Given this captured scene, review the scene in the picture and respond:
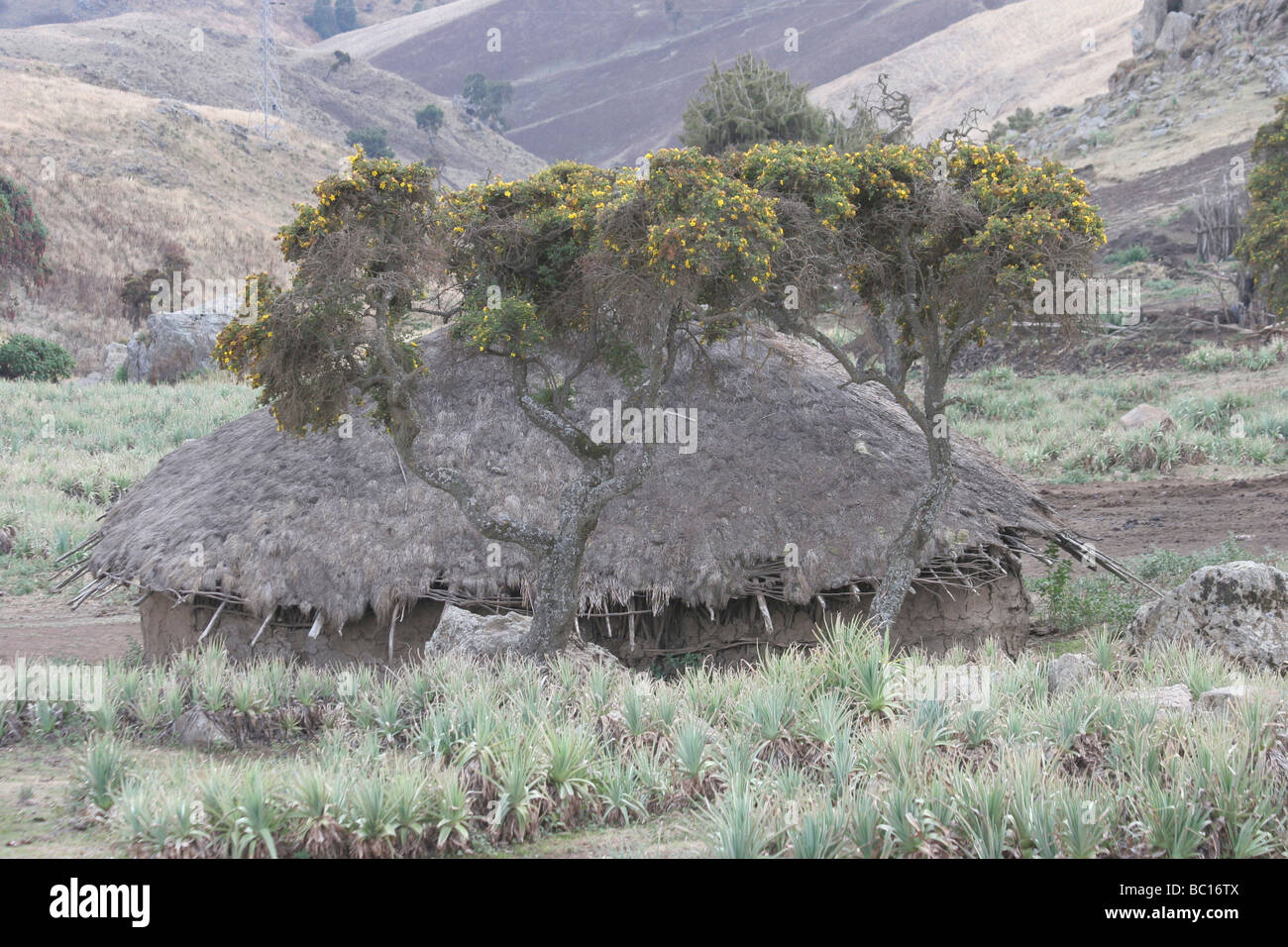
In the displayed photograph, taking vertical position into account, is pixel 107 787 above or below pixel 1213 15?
below

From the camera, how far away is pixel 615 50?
455 feet

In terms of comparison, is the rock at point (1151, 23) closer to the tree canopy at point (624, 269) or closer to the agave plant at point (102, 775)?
the tree canopy at point (624, 269)

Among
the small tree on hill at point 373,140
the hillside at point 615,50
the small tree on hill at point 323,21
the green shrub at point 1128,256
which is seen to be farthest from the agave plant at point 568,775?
the small tree on hill at point 323,21

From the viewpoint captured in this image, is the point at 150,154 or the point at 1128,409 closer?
the point at 1128,409

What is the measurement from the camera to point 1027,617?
42.7ft

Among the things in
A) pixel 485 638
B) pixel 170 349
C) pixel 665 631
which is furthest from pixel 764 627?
pixel 170 349

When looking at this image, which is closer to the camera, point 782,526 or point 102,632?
point 782,526

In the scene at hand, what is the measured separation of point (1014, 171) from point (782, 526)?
436 centimetres

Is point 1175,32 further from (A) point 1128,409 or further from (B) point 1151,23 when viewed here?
(A) point 1128,409

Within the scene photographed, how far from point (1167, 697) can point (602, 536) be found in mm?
6072
